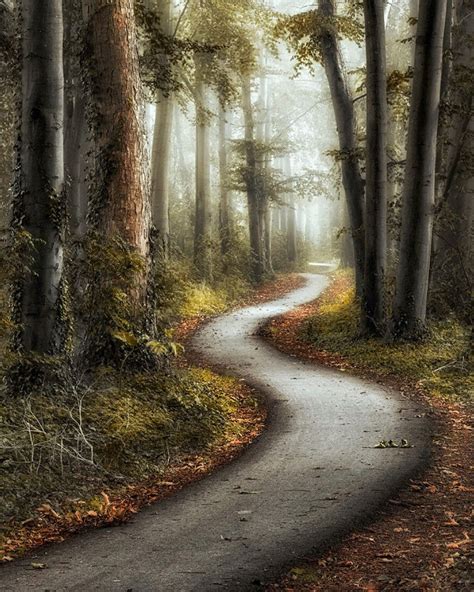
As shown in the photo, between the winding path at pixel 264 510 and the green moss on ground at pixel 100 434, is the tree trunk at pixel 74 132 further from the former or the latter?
the winding path at pixel 264 510

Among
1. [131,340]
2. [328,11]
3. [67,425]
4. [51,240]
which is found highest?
[328,11]

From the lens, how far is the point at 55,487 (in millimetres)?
6020

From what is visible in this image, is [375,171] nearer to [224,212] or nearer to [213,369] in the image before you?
[213,369]

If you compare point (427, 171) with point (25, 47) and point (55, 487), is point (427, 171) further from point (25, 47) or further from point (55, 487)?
point (55, 487)

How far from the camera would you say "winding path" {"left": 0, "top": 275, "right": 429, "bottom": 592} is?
4578mm

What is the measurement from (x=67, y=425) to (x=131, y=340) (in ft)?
5.98

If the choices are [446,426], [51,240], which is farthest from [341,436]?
[51,240]

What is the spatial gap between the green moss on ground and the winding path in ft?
2.26

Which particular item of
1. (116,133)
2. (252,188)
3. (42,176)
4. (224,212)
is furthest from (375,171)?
(224,212)

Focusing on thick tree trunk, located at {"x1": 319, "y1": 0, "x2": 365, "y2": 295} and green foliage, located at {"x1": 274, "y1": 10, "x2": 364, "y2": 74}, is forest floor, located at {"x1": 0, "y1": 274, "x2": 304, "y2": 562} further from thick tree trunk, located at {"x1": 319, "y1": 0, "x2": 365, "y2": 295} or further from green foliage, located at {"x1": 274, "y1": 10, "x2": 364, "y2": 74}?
green foliage, located at {"x1": 274, "y1": 10, "x2": 364, "y2": 74}

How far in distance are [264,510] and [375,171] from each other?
933cm

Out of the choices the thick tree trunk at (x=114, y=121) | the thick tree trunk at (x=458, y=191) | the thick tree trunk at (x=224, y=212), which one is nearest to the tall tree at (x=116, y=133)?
the thick tree trunk at (x=114, y=121)

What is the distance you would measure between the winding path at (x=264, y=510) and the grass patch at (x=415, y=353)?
1210 mm

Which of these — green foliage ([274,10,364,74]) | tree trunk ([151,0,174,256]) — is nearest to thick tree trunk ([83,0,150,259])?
green foliage ([274,10,364,74])
